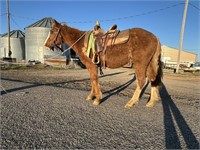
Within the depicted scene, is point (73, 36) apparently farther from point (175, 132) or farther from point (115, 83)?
point (115, 83)

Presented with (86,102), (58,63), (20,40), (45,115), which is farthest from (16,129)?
(20,40)

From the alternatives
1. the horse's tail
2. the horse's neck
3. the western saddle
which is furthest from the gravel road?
the horse's neck

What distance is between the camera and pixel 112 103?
6082 mm

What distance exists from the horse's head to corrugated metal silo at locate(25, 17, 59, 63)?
2634 centimetres

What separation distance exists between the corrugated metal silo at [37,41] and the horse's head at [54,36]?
26344 mm

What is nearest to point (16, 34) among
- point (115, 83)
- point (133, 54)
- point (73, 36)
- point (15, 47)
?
point (15, 47)

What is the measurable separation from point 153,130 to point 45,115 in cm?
243

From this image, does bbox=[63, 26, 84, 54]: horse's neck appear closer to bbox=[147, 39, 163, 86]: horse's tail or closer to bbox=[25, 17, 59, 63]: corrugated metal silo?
bbox=[147, 39, 163, 86]: horse's tail

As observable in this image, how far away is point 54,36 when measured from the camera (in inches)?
248

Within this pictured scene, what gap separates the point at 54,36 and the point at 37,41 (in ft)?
93.5

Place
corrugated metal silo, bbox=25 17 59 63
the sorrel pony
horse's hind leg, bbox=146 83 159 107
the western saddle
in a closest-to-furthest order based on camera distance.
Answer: the sorrel pony
the western saddle
horse's hind leg, bbox=146 83 159 107
corrugated metal silo, bbox=25 17 59 63

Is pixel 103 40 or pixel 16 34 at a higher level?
pixel 16 34

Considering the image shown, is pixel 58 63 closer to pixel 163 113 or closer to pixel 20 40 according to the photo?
pixel 20 40

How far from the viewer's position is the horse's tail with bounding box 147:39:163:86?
222 inches
